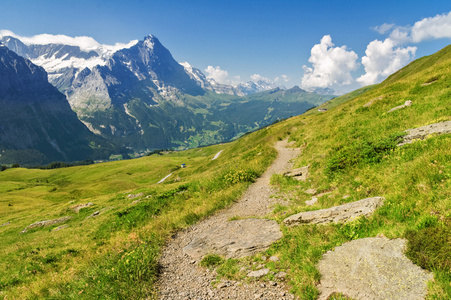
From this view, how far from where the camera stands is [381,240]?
7758 mm

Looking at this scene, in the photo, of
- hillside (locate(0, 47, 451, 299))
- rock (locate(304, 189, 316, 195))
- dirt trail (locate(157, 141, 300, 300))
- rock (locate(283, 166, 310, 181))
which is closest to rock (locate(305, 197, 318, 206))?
hillside (locate(0, 47, 451, 299))

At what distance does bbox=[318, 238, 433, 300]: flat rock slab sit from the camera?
6020mm

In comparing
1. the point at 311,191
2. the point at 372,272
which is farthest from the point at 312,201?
the point at 372,272

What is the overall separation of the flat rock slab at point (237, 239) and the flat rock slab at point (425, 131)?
11.3 metres

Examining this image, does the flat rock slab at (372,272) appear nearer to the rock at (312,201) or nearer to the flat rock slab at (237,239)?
the flat rock slab at (237,239)

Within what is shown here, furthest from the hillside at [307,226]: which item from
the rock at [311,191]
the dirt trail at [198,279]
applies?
the dirt trail at [198,279]

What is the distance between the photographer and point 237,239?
11539 millimetres

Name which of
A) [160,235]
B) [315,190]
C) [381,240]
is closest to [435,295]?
[381,240]

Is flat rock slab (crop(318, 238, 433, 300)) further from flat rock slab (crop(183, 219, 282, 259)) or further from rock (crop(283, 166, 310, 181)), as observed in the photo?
rock (crop(283, 166, 310, 181))

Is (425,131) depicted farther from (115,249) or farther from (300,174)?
(115,249)

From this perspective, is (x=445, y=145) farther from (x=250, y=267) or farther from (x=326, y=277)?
(x=250, y=267)

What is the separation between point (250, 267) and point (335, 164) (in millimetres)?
11363

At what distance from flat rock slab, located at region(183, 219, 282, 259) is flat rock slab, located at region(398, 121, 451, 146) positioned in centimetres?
1126

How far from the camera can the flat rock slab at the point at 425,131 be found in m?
13.6
